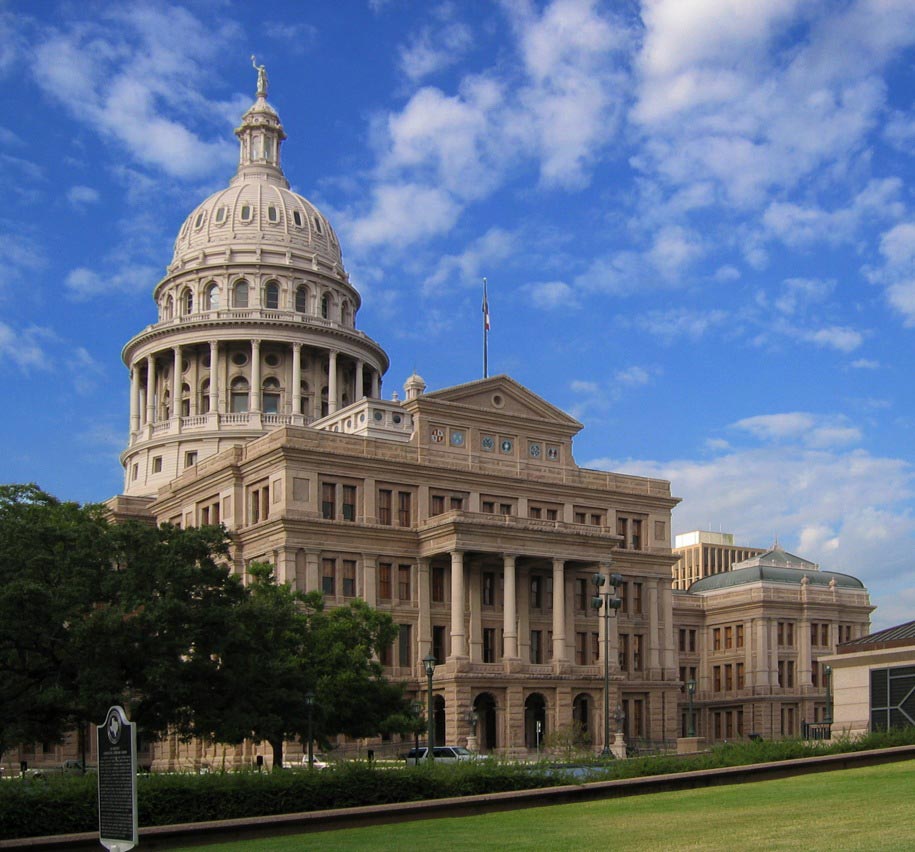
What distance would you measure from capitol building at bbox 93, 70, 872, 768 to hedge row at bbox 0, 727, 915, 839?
31.9m

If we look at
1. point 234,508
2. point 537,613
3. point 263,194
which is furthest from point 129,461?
point 537,613

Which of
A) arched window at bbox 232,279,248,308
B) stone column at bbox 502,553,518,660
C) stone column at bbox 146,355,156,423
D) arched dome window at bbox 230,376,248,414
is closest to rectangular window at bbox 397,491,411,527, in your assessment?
stone column at bbox 502,553,518,660

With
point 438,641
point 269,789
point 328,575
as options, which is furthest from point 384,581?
point 269,789

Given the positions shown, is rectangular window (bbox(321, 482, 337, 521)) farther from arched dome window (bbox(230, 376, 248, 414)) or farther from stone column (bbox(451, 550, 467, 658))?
arched dome window (bbox(230, 376, 248, 414))

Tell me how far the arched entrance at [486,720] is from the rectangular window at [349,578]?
9.71m

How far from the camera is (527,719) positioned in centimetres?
8431

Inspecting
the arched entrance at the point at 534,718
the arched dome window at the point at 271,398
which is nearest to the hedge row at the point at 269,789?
the arched entrance at the point at 534,718

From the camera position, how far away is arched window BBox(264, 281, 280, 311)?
12012cm

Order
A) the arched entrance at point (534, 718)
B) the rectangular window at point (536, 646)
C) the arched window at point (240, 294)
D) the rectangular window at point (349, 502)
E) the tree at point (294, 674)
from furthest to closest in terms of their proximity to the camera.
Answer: the arched window at point (240, 294) → the rectangular window at point (536, 646) → the arched entrance at point (534, 718) → the rectangular window at point (349, 502) → the tree at point (294, 674)

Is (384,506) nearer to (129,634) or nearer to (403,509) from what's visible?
(403,509)

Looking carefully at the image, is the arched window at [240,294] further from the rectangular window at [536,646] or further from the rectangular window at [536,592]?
the rectangular window at [536,646]

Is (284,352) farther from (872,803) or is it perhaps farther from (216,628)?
(872,803)

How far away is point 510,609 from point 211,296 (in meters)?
50.8

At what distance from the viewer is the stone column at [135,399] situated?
122m
